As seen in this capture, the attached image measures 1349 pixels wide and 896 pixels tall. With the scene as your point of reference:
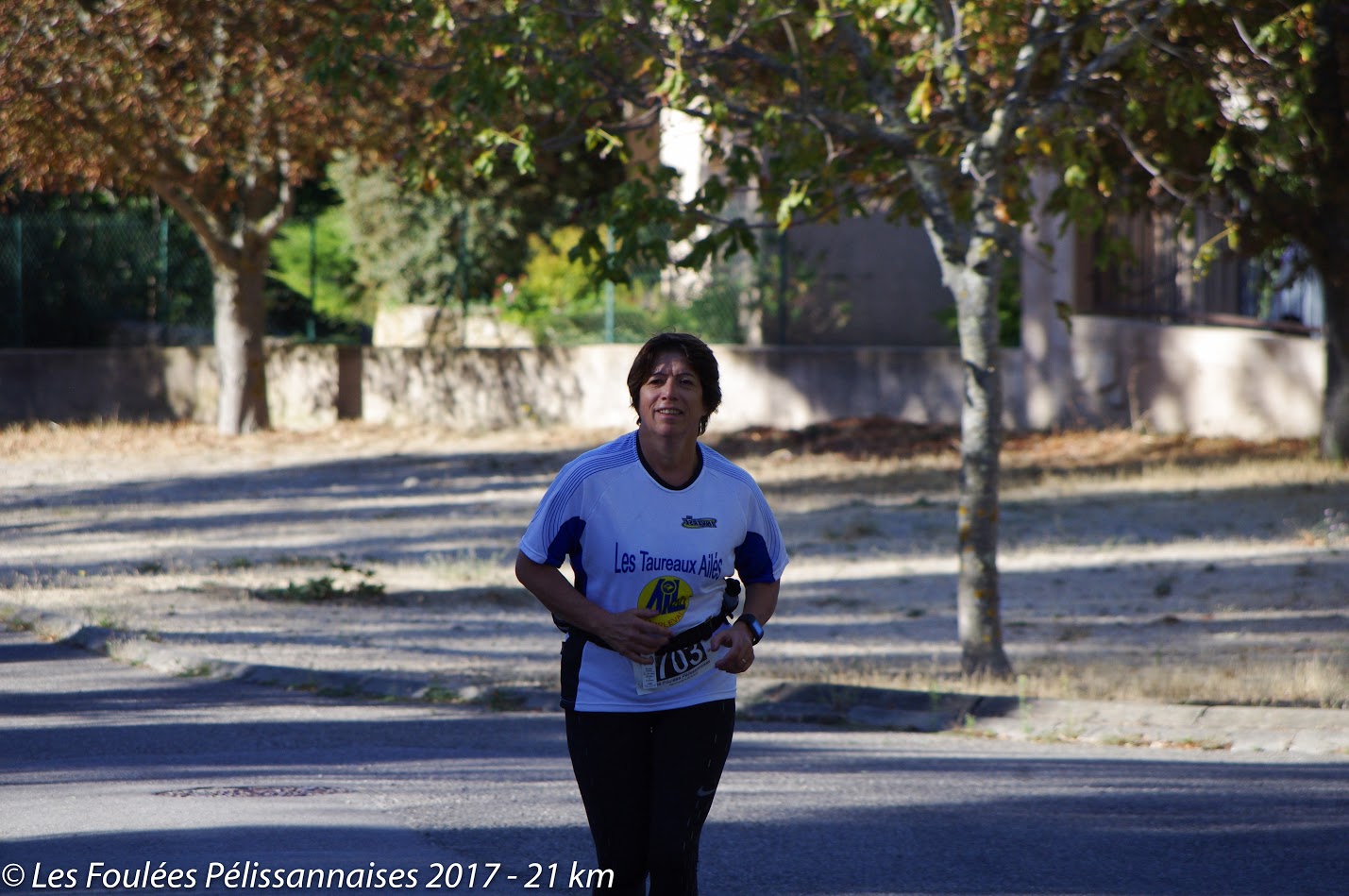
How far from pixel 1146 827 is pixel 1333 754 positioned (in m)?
1.84

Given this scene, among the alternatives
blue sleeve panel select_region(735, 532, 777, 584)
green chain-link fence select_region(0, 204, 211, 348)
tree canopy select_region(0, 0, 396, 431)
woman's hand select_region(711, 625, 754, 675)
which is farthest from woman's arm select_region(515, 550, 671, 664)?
green chain-link fence select_region(0, 204, 211, 348)

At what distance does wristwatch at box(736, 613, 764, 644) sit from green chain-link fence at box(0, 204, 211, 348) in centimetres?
2133

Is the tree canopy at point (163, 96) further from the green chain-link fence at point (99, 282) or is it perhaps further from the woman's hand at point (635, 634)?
the woman's hand at point (635, 634)

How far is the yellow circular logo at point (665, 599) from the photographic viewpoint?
155 inches

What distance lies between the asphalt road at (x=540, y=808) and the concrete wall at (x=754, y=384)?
37.4 feet

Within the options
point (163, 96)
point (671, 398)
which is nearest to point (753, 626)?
point (671, 398)

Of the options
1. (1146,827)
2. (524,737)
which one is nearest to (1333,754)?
(1146,827)

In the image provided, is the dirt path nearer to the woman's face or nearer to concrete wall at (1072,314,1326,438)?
concrete wall at (1072,314,1326,438)

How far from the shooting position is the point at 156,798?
5898 millimetres

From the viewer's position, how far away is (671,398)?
4027 mm

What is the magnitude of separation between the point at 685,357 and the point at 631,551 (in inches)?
20.6

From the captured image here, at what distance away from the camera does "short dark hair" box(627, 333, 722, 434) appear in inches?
163

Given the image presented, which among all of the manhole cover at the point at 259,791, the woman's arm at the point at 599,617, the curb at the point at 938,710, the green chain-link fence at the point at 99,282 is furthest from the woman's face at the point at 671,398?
the green chain-link fence at the point at 99,282

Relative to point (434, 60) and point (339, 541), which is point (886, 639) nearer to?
point (339, 541)
